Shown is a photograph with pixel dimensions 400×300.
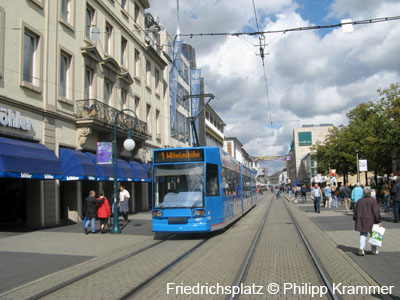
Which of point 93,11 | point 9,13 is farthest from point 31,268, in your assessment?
point 93,11


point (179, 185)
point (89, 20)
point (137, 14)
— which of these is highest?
point (137, 14)

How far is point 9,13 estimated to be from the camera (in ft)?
49.3

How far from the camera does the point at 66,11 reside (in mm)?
19656

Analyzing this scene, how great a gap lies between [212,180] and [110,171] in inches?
360

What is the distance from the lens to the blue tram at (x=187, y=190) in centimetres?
1241

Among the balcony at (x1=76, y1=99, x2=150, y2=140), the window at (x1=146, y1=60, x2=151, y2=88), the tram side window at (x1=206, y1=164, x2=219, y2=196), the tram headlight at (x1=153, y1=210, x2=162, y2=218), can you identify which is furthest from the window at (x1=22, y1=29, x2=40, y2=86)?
the window at (x1=146, y1=60, x2=151, y2=88)

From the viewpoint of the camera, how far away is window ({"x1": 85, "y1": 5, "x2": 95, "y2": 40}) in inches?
847

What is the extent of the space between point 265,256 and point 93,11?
732 inches

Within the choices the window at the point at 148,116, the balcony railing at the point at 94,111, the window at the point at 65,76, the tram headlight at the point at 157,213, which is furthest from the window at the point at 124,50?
the tram headlight at the point at 157,213

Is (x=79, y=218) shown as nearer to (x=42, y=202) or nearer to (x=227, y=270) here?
(x=42, y=202)

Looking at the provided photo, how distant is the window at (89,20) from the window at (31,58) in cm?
486

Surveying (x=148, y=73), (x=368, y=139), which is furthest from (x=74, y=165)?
(x=368, y=139)

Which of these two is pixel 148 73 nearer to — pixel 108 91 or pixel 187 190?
pixel 108 91

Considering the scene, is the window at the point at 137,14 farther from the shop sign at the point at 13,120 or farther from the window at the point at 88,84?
Answer: the shop sign at the point at 13,120
